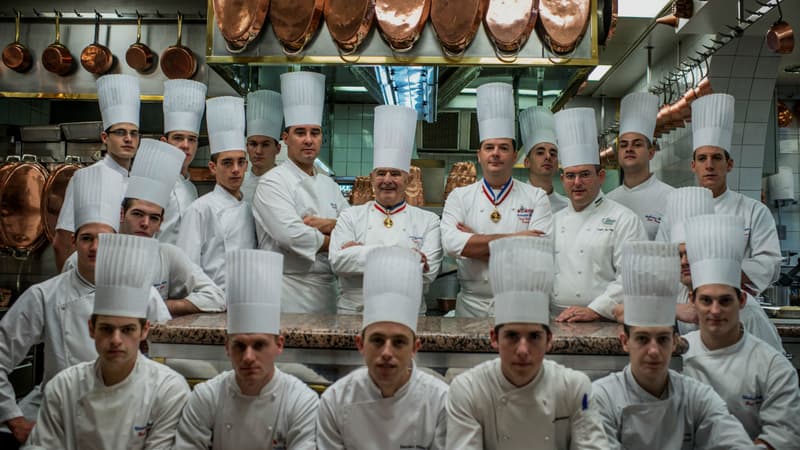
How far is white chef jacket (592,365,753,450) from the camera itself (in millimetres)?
2367

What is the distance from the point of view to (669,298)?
7.82 feet

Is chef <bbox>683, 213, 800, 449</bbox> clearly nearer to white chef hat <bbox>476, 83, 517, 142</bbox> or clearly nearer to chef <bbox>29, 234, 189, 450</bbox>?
white chef hat <bbox>476, 83, 517, 142</bbox>

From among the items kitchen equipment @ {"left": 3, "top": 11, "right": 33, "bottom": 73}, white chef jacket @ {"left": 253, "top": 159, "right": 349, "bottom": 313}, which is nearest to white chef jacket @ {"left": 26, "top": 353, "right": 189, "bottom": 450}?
white chef jacket @ {"left": 253, "top": 159, "right": 349, "bottom": 313}

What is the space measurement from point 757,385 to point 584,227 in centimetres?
102

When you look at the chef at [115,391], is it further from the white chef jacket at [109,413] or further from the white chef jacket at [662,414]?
the white chef jacket at [662,414]

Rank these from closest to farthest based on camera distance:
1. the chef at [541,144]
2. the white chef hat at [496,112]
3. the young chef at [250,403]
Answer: the young chef at [250,403] → the white chef hat at [496,112] → the chef at [541,144]

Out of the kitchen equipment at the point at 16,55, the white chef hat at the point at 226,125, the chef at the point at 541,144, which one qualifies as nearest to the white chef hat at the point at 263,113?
the white chef hat at the point at 226,125

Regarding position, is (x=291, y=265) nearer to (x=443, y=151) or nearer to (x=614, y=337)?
(x=614, y=337)

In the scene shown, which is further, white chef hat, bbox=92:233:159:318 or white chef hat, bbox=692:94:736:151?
white chef hat, bbox=692:94:736:151

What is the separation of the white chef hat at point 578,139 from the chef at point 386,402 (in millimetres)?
1470

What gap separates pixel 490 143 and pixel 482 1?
83 cm

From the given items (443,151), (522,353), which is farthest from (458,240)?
(443,151)

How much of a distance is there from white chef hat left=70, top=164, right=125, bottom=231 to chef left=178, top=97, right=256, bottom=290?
0.54 meters

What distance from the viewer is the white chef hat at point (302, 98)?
3662mm
